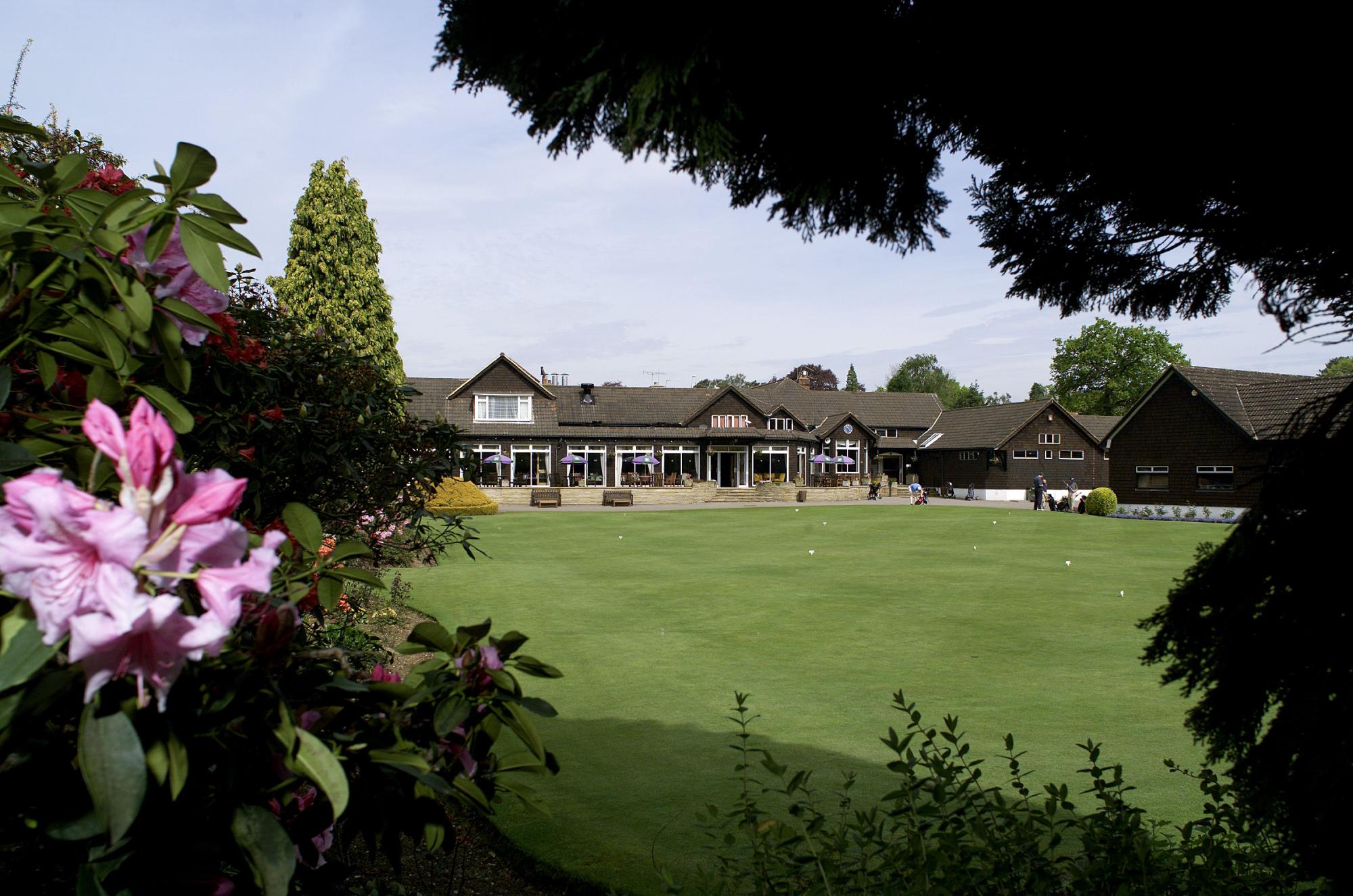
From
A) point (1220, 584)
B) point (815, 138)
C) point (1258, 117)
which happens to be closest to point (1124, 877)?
point (1220, 584)

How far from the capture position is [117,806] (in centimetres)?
100

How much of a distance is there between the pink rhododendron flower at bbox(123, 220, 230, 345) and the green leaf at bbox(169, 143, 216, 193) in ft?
0.55

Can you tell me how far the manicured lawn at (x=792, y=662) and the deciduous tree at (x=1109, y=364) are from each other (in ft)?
216

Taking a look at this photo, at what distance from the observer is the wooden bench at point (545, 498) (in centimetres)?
4528

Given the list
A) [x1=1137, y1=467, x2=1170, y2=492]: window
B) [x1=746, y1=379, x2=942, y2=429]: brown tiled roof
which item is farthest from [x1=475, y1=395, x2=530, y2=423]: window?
[x1=1137, y1=467, x2=1170, y2=492]: window

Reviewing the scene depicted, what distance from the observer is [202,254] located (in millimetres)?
1468

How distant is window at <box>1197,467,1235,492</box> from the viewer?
4191 cm

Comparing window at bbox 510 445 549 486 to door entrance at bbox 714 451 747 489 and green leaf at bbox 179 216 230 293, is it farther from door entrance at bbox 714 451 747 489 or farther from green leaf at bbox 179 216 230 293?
green leaf at bbox 179 216 230 293

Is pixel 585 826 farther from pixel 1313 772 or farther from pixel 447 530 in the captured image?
pixel 1313 772

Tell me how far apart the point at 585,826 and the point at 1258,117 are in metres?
5.44

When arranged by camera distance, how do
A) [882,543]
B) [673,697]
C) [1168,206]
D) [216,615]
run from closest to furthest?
[216,615] < [1168,206] < [673,697] < [882,543]

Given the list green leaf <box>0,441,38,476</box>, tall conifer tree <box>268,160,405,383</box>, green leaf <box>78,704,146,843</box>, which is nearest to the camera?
green leaf <box>78,704,146,843</box>

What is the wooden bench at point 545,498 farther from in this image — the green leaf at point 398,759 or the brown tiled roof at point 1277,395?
the green leaf at point 398,759

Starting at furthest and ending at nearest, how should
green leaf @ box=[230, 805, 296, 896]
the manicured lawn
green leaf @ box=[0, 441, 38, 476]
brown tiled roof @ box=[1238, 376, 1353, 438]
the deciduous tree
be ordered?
the deciduous tree
brown tiled roof @ box=[1238, 376, 1353, 438]
the manicured lawn
green leaf @ box=[0, 441, 38, 476]
green leaf @ box=[230, 805, 296, 896]
